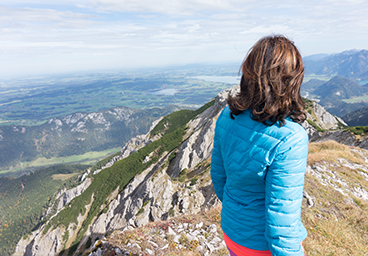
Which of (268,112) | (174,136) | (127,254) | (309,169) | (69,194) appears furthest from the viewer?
(69,194)

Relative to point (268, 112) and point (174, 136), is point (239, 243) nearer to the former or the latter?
point (268, 112)

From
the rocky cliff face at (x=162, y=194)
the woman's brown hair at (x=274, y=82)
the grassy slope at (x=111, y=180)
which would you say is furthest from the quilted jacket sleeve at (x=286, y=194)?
the grassy slope at (x=111, y=180)

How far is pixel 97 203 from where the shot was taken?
85.1 m

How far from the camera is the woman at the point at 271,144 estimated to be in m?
2.77

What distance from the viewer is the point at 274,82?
8.96ft

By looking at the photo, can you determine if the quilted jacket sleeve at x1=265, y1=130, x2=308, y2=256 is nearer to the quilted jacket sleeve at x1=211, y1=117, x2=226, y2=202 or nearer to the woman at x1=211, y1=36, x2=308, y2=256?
the woman at x1=211, y1=36, x2=308, y2=256

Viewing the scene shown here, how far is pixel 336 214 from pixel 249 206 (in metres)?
9.46

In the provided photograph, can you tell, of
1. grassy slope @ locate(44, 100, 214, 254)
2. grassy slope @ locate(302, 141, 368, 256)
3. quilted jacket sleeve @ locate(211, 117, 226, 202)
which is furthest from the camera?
grassy slope @ locate(44, 100, 214, 254)

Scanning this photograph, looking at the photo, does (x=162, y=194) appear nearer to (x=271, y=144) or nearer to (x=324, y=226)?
(x=324, y=226)

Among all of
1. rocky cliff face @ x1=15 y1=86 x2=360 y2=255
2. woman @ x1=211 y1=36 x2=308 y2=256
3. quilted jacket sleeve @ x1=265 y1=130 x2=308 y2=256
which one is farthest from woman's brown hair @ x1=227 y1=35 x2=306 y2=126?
rocky cliff face @ x1=15 y1=86 x2=360 y2=255

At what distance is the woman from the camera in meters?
2.77

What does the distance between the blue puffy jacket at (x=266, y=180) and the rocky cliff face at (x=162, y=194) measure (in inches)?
537

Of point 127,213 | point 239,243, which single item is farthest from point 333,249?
point 127,213

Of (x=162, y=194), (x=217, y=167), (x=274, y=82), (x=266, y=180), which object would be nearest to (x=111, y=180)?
(x=162, y=194)
